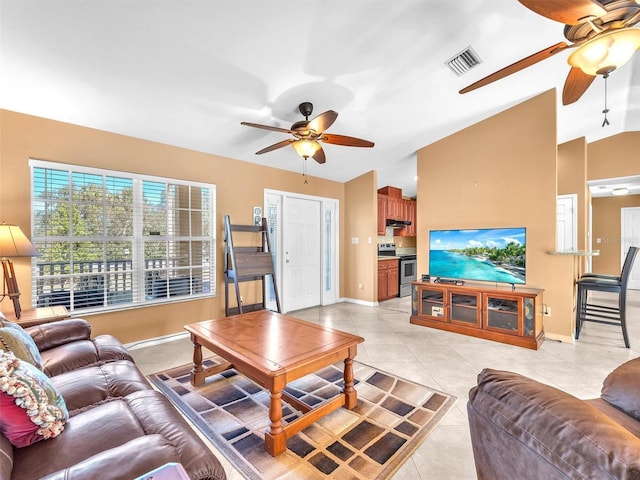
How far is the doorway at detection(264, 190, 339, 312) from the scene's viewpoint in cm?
480

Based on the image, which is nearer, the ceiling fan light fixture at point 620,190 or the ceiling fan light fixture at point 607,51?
the ceiling fan light fixture at point 607,51

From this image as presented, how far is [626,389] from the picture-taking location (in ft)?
4.50

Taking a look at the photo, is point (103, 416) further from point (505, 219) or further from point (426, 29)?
point (505, 219)

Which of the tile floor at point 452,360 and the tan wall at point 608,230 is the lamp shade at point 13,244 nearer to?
the tile floor at point 452,360

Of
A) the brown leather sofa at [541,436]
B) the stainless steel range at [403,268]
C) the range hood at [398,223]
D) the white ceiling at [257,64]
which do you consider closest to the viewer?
the brown leather sofa at [541,436]

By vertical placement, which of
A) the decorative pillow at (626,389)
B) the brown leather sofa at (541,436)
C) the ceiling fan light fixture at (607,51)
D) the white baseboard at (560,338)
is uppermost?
the ceiling fan light fixture at (607,51)

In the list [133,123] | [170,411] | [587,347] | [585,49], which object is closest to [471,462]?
[170,411]

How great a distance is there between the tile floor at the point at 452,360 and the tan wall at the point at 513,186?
1.93 feet

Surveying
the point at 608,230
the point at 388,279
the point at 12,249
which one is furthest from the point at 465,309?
the point at 608,230

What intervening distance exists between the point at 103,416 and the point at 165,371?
1.62 meters

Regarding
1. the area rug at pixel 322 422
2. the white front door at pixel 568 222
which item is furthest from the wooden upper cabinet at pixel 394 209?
the area rug at pixel 322 422

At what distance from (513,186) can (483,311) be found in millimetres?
1663

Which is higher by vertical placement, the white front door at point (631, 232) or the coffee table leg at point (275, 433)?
the white front door at point (631, 232)

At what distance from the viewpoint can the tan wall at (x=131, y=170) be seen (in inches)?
105
